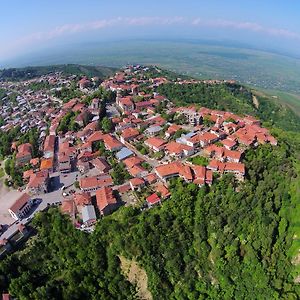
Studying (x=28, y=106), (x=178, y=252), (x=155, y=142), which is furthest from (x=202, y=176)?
(x=28, y=106)

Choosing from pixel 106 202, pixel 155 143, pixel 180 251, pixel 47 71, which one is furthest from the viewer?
pixel 47 71

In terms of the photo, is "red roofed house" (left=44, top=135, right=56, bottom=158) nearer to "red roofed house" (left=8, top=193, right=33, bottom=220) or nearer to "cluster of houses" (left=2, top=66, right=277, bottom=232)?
"cluster of houses" (left=2, top=66, right=277, bottom=232)

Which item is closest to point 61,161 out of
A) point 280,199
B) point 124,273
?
point 124,273

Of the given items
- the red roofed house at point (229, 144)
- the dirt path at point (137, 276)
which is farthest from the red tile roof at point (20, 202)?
the red roofed house at point (229, 144)

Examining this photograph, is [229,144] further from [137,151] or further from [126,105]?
[126,105]

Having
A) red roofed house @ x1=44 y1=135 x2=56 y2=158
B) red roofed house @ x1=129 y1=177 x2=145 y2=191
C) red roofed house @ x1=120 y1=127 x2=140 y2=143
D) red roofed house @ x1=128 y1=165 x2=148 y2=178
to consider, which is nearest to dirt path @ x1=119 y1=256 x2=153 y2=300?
red roofed house @ x1=129 y1=177 x2=145 y2=191
